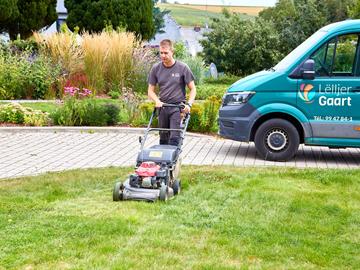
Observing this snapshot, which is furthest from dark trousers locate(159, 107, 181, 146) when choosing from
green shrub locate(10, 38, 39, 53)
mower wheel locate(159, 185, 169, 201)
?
green shrub locate(10, 38, 39, 53)

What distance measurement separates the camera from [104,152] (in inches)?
447

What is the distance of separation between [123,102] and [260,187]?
712 centimetres

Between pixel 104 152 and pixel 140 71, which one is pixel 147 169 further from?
pixel 140 71

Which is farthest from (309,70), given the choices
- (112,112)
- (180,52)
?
(180,52)

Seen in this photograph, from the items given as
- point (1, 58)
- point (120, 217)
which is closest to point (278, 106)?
point (120, 217)

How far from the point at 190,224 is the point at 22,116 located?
27.0 ft

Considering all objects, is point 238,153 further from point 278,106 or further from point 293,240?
point 293,240

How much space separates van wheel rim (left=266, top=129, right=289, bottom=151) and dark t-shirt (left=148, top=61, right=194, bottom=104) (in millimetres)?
2394

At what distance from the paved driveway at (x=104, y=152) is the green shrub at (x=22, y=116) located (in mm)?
586

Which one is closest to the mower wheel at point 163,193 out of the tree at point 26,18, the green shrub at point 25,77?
the green shrub at point 25,77

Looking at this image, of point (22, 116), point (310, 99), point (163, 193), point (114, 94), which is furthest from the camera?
point (114, 94)

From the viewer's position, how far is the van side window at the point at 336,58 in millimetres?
10414

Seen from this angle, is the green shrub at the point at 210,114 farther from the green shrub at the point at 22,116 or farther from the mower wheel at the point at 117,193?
the mower wheel at the point at 117,193

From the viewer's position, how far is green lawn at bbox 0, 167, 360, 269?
18.4 feet
